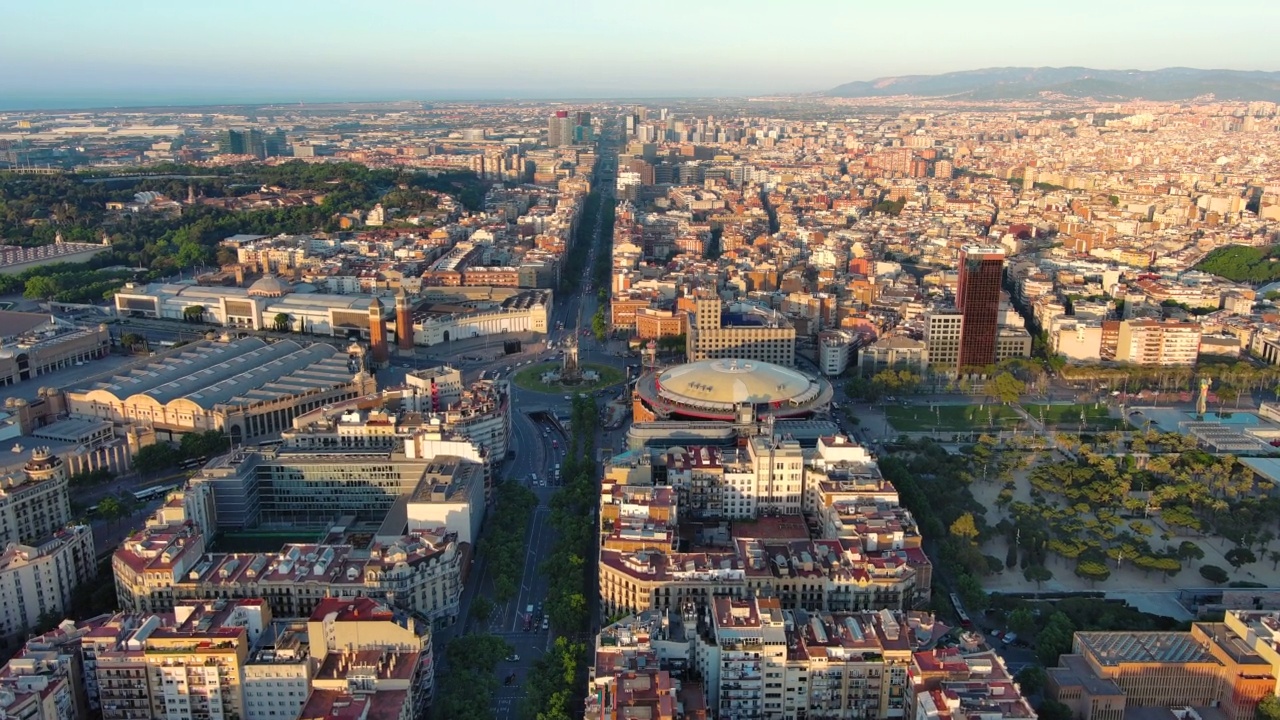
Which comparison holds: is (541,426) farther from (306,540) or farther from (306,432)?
(306,540)

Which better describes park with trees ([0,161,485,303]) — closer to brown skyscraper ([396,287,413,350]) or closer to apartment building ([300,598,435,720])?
brown skyscraper ([396,287,413,350])

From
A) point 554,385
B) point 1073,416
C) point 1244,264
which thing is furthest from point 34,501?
point 1244,264

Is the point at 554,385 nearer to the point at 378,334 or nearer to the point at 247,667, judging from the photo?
the point at 378,334

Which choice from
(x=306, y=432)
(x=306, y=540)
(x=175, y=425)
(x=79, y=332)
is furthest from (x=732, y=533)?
(x=79, y=332)

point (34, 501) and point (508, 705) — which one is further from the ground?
point (34, 501)

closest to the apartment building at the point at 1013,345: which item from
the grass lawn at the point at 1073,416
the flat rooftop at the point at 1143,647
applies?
the grass lawn at the point at 1073,416

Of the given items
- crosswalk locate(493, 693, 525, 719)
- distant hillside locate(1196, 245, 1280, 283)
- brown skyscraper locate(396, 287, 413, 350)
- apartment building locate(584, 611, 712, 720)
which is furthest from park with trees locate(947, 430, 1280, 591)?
distant hillside locate(1196, 245, 1280, 283)

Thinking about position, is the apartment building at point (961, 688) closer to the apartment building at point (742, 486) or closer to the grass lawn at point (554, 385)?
the apartment building at point (742, 486)
